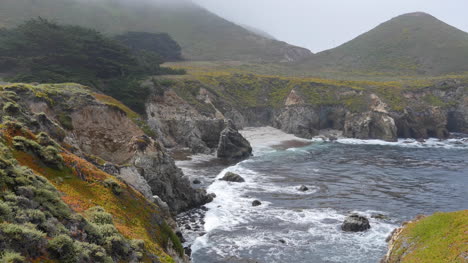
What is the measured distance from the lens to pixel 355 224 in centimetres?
3153

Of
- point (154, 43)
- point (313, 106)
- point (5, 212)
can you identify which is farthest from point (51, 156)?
point (154, 43)

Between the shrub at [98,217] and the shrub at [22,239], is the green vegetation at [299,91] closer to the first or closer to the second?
the shrub at [98,217]

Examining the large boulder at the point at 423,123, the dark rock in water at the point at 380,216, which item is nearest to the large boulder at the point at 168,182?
the dark rock in water at the point at 380,216

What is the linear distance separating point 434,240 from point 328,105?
95.2 metres

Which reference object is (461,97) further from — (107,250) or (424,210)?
(107,250)

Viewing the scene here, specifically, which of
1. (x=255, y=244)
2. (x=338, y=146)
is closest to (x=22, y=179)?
(x=255, y=244)

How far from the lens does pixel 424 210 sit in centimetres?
3788

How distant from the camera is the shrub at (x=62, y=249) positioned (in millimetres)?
11711

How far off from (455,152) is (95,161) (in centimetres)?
7980

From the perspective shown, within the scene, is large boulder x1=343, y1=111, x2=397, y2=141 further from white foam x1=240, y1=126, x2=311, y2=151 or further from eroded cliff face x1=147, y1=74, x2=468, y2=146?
white foam x1=240, y1=126, x2=311, y2=151

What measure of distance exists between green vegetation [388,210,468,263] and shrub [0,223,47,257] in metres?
18.9

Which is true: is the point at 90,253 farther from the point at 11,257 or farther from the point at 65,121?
the point at 65,121

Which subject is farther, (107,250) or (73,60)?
(73,60)

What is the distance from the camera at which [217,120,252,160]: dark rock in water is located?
2608 inches
